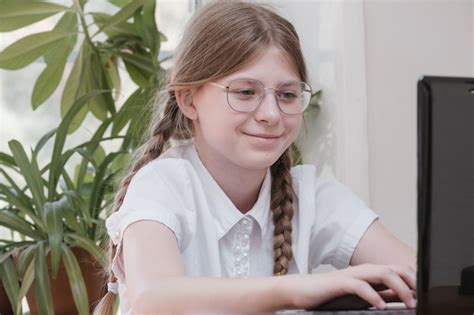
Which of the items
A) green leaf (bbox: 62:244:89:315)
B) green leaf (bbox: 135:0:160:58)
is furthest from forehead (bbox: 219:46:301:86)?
green leaf (bbox: 135:0:160:58)

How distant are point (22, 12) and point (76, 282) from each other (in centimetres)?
83

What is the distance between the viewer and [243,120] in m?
1.11

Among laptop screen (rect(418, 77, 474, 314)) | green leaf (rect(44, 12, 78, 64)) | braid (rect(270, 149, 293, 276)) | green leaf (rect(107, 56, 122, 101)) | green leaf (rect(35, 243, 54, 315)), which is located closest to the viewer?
laptop screen (rect(418, 77, 474, 314))

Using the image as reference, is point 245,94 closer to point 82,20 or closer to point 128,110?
point 128,110

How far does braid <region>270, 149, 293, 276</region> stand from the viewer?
121 centimetres

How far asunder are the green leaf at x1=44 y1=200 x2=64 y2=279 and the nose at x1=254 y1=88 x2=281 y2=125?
900 millimetres

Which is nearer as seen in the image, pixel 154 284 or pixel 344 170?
pixel 154 284

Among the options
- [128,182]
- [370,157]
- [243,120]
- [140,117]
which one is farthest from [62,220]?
[243,120]

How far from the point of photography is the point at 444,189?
67 centimetres

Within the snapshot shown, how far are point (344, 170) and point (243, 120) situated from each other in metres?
0.98

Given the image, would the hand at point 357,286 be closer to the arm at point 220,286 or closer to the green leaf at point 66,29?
the arm at point 220,286

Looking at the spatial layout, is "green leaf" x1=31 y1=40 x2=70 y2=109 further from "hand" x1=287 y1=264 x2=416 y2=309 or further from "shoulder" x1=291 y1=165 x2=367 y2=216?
"hand" x1=287 y1=264 x2=416 y2=309

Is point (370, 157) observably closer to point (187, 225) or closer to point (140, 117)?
point (140, 117)

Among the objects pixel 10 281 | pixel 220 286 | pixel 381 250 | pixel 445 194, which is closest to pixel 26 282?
pixel 10 281
